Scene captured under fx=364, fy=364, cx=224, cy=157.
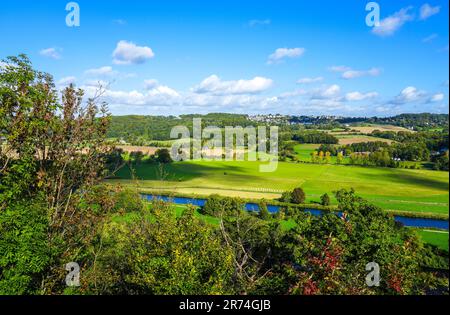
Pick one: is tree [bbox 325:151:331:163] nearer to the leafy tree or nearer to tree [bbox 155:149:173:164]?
tree [bbox 155:149:173:164]

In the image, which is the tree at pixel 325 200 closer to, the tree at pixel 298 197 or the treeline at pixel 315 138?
the tree at pixel 298 197

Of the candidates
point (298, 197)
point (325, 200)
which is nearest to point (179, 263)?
point (325, 200)

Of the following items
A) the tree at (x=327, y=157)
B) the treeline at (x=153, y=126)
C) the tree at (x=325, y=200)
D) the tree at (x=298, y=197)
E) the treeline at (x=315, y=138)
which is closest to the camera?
the tree at (x=325, y=200)

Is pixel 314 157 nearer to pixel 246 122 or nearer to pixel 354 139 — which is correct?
pixel 354 139

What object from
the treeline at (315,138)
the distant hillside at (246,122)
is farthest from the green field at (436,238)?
the distant hillside at (246,122)

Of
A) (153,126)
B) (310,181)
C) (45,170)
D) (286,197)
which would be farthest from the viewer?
(153,126)

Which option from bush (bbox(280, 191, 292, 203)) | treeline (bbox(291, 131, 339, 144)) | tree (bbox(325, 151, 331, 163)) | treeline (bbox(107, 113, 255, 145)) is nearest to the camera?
bush (bbox(280, 191, 292, 203))

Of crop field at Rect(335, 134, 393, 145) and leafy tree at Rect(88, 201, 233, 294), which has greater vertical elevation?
crop field at Rect(335, 134, 393, 145)

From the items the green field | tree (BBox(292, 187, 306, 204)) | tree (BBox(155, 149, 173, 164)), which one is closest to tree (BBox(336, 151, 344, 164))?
tree (BBox(292, 187, 306, 204))

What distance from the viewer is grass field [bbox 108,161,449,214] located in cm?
5728

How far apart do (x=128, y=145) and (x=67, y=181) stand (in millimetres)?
85167

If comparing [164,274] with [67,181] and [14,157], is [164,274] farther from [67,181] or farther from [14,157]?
[14,157]

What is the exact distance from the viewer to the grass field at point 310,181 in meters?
57.3

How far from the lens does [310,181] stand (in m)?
69.5
